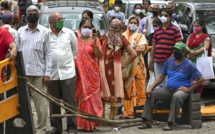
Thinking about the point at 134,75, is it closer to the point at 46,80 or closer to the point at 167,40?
the point at 167,40

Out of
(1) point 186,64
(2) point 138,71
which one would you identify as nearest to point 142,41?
(2) point 138,71

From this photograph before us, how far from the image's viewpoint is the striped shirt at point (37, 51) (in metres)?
11.2

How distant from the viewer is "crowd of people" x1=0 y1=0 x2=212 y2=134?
36.8 feet

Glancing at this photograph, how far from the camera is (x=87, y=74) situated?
12281 millimetres

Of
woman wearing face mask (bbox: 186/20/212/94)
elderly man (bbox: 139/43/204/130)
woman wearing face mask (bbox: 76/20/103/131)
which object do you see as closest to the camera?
elderly man (bbox: 139/43/204/130)

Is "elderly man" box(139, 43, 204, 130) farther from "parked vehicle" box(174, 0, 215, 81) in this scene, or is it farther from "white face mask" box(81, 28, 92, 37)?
"parked vehicle" box(174, 0, 215, 81)

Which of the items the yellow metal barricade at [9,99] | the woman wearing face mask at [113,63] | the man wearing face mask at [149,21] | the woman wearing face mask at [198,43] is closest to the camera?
the yellow metal barricade at [9,99]

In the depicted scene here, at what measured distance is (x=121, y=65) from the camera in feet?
42.3

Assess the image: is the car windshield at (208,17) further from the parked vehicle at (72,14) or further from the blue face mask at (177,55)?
the blue face mask at (177,55)

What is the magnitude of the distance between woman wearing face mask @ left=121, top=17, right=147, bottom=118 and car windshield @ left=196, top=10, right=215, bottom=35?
4083 mm

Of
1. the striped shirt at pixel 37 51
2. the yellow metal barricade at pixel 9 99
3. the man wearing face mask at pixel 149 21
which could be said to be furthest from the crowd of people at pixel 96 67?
the man wearing face mask at pixel 149 21

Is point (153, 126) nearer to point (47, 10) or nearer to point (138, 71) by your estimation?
point (138, 71)

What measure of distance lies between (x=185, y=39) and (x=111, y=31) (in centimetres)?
401

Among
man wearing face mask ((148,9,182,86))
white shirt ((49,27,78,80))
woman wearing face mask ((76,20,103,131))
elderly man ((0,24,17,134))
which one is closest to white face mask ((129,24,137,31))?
man wearing face mask ((148,9,182,86))
